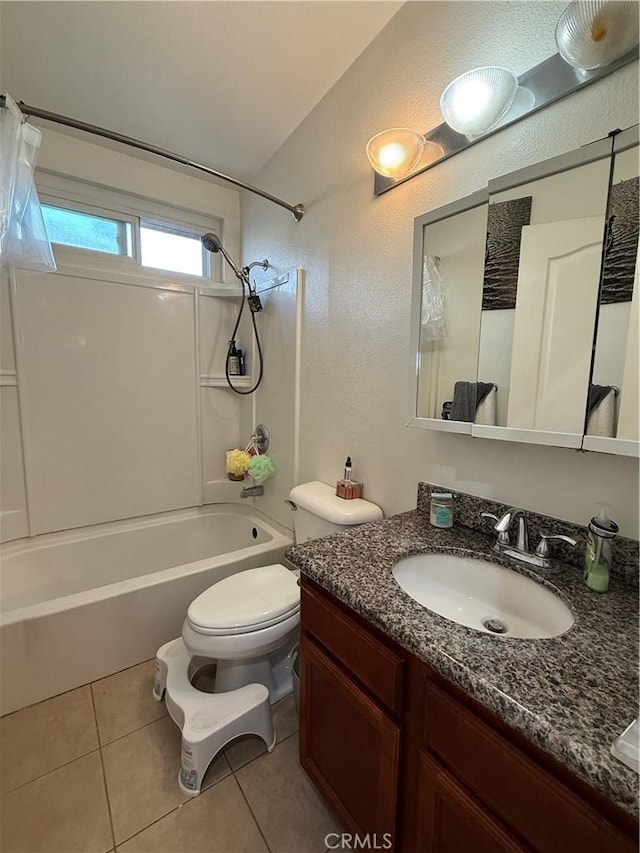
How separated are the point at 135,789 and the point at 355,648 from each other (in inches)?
38.6

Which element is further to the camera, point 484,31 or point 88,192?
point 88,192

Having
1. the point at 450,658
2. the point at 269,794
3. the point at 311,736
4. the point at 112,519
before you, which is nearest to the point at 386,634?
the point at 450,658

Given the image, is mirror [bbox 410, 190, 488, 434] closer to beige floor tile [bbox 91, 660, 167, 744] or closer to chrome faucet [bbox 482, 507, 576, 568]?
chrome faucet [bbox 482, 507, 576, 568]

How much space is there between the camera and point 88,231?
204cm

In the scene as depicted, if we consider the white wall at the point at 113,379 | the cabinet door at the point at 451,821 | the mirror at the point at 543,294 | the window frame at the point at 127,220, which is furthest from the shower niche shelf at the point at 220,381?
the cabinet door at the point at 451,821

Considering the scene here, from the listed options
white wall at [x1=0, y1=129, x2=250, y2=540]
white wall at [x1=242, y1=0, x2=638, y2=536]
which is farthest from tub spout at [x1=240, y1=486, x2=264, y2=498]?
white wall at [x1=242, y1=0, x2=638, y2=536]

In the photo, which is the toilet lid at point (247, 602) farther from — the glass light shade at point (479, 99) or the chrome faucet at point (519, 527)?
the glass light shade at point (479, 99)

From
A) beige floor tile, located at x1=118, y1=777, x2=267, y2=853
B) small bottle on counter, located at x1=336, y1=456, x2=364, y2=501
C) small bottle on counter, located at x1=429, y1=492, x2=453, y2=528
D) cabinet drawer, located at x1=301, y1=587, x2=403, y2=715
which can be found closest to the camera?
cabinet drawer, located at x1=301, y1=587, x2=403, y2=715

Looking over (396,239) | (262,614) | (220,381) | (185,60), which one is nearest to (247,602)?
(262,614)

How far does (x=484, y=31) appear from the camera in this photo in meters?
1.00

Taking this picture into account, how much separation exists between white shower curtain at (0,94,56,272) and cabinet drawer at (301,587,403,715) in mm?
1527

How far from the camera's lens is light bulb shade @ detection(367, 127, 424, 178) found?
1.16 meters

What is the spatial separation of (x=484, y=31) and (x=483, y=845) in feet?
6.08

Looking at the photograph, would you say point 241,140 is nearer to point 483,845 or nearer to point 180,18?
point 180,18
